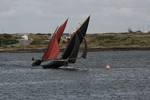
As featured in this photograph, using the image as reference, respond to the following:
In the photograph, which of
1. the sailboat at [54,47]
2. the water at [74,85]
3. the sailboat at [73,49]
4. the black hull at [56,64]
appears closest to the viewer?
the water at [74,85]

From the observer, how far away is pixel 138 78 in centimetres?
9744

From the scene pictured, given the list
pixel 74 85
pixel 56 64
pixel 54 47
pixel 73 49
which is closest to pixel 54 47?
pixel 54 47

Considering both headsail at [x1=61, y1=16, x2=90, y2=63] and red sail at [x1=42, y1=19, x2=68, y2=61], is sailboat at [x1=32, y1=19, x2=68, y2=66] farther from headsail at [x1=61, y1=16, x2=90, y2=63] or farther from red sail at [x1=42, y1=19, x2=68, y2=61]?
headsail at [x1=61, y1=16, x2=90, y2=63]

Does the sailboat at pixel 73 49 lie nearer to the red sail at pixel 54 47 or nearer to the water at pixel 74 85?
the water at pixel 74 85

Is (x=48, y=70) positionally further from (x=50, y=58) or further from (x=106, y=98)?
(x=106, y=98)

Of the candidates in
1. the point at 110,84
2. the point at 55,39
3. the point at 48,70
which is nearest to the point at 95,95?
the point at 110,84

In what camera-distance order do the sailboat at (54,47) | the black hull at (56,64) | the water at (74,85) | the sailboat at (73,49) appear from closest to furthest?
the water at (74,85), the sailboat at (73,49), the black hull at (56,64), the sailboat at (54,47)

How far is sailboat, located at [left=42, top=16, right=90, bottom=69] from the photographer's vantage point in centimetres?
11788

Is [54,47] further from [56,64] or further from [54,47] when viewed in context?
[56,64]

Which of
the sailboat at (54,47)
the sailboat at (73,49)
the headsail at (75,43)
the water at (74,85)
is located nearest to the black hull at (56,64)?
the sailboat at (73,49)

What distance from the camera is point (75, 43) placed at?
391 feet

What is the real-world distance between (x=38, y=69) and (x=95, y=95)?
161ft

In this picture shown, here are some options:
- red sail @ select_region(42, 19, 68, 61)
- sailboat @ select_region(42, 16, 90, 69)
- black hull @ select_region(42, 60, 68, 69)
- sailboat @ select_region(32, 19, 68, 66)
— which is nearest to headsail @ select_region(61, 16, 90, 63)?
sailboat @ select_region(42, 16, 90, 69)

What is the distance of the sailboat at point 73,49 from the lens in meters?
118
